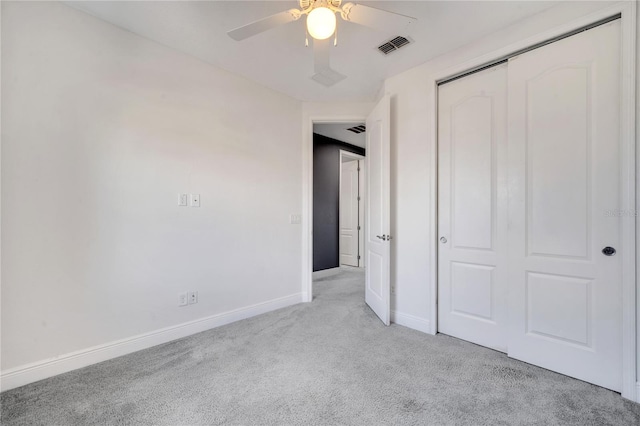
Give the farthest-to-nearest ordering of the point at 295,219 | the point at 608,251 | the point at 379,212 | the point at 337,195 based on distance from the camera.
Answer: the point at 337,195, the point at 295,219, the point at 379,212, the point at 608,251

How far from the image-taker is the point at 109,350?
82.1 inches

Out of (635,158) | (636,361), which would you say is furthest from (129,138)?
(636,361)

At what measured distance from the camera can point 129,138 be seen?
221 cm

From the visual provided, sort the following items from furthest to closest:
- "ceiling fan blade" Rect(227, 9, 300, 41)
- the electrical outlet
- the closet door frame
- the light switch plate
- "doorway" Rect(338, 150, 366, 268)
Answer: "doorway" Rect(338, 150, 366, 268) → the light switch plate → the electrical outlet → the closet door frame → "ceiling fan blade" Rect(227, 9, 300, 41)

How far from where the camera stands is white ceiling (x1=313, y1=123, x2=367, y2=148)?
15.0 feet

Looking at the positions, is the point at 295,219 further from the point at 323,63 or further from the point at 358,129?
the point at 358,129

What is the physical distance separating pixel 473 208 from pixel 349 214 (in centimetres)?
388

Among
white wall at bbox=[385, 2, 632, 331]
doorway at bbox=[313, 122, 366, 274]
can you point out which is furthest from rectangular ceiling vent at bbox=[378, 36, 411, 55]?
doorway at bbox=[313, 122, 366, 274]

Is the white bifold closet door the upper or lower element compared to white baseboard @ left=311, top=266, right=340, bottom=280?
upper

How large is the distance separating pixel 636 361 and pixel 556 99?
5.58 ft

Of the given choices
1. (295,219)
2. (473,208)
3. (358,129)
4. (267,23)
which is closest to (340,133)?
(358,129)

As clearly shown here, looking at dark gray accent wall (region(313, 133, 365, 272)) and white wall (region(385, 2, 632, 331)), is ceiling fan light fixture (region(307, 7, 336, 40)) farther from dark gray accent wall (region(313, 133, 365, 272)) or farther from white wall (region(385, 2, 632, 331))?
A: dark gray accent wall (region(313, 133, 365, 272))

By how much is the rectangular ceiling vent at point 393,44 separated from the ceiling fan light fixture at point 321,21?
1.10 metres

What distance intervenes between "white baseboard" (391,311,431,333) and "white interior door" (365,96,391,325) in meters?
0.12
